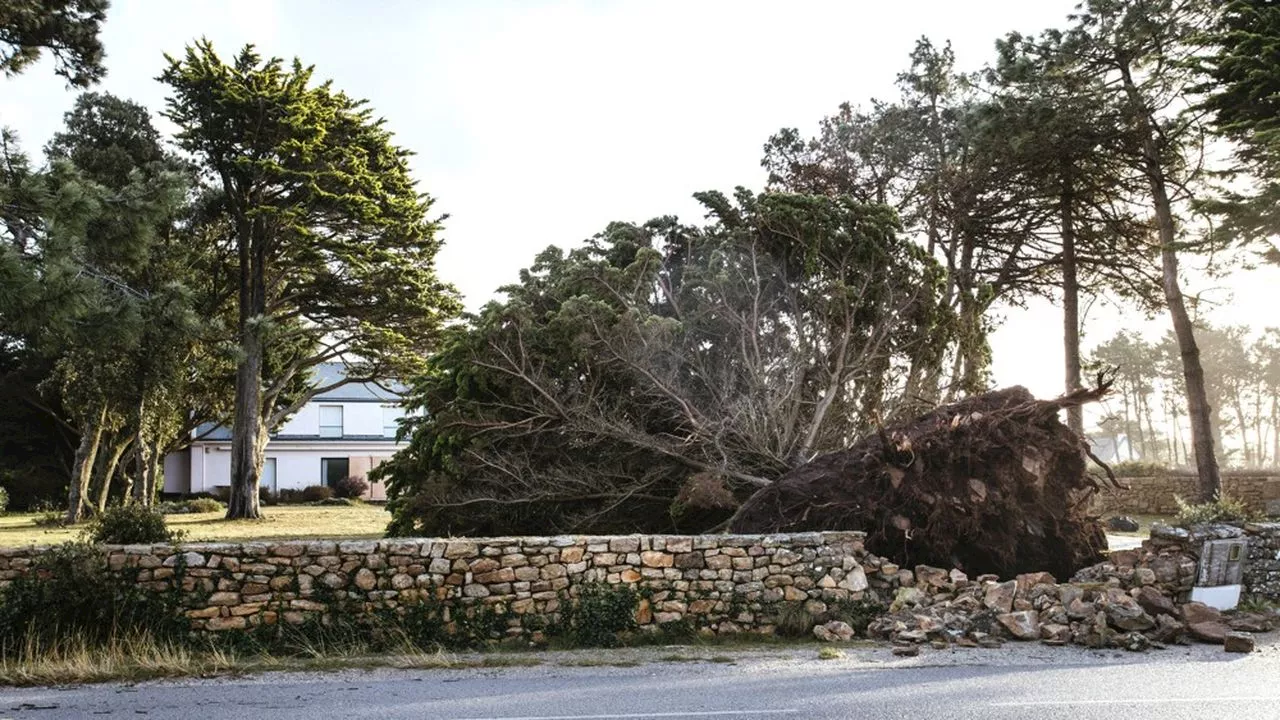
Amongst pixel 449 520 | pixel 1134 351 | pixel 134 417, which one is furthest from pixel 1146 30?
pixel 1134 351

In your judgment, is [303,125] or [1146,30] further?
[303,125]

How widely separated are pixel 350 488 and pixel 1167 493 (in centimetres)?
3301

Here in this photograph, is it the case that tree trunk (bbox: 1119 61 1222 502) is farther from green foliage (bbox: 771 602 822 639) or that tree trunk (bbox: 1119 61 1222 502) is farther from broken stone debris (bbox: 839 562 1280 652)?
green foliage (bbox: 771 602 822 639)

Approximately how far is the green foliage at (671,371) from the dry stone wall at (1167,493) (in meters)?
13.6

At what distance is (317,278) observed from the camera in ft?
100

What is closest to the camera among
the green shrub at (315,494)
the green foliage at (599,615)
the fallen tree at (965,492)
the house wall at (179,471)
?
the green foliage at (599,615)

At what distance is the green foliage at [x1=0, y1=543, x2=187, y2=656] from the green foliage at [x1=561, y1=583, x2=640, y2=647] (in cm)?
384

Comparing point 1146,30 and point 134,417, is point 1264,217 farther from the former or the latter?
point 134,417

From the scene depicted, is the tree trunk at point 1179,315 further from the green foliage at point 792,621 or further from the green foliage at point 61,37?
the green foliage at point 61,37

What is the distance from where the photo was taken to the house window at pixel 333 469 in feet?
159

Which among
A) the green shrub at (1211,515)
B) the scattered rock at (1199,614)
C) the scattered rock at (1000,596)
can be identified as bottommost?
the scattered rock at (1199,614)

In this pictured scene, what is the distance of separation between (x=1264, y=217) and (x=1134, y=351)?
2076 inches

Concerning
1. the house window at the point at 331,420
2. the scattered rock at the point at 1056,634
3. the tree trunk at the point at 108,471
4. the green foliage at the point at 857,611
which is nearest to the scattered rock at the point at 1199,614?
the scattered rock at the point at 1056,634

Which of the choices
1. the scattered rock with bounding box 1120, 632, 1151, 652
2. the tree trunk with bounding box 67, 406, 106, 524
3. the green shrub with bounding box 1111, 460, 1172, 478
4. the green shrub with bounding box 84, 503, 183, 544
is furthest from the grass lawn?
the green shrub with bounding box 1111, 460, 1172, 478
